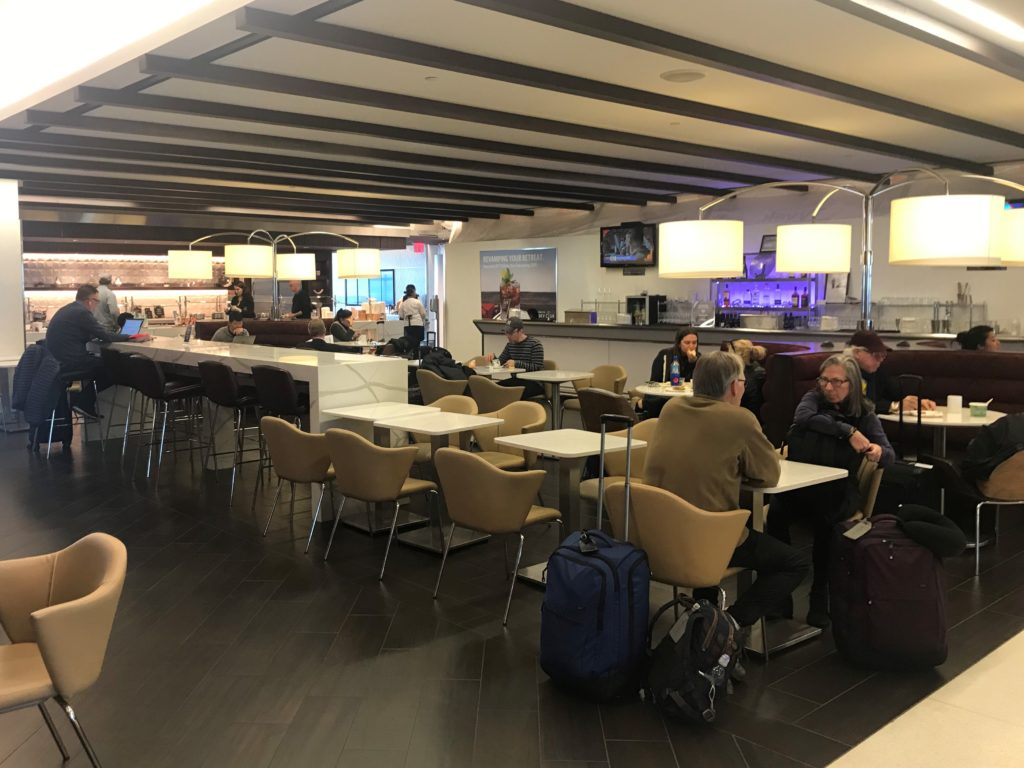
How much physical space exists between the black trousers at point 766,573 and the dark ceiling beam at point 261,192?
8.50 meters

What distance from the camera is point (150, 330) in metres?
12.4

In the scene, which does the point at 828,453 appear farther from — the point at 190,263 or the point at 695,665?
the point at 190,263

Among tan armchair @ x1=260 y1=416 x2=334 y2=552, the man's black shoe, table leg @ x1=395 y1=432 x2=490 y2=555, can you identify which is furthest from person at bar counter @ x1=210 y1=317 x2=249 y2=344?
table leg @ x1=395 y1=432 x2=490 y2=555

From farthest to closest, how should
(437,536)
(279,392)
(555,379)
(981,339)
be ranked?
(555,379) < (981,339) < (279,392) < (437,536)

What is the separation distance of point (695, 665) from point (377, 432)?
113 inches

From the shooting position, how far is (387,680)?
340 cm

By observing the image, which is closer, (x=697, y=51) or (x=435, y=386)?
(x=697, y=51)

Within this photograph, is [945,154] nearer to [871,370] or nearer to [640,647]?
[871,370]

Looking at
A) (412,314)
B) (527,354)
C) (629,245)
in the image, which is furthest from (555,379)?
(412,314)

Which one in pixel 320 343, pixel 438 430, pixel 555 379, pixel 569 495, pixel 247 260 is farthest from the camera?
pixel 247 260

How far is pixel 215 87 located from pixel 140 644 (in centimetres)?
351

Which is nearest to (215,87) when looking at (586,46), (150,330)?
(586,46)

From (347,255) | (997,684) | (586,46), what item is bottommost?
(997,684)

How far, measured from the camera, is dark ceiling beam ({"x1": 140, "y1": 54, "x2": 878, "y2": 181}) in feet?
15.8
